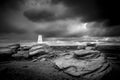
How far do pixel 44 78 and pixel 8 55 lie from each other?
870 cm

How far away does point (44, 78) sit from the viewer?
5438mm

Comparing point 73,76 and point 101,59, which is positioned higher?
point 101,59

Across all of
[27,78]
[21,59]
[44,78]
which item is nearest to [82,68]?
[44,78]

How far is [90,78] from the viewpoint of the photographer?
5.35 m

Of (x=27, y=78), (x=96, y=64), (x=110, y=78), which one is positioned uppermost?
(x=96, y=64)

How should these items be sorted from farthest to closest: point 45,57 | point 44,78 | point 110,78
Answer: point 45,57, point 110,78, point 44,78

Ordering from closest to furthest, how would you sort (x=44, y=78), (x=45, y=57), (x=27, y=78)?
1. (x=27, y=78)
2. (x=44, y=78)
3. (x=45, y=57)

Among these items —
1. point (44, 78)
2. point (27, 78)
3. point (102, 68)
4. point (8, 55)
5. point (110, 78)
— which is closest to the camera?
point (27, 78)

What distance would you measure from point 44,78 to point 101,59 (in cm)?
658

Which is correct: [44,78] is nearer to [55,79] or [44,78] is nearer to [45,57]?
[55,79]

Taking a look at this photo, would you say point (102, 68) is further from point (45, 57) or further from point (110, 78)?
point (45, 57)

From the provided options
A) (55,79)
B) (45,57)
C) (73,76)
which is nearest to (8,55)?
(45,57)

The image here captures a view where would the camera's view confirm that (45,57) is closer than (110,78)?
No

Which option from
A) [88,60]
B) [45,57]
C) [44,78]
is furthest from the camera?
[45,57]
